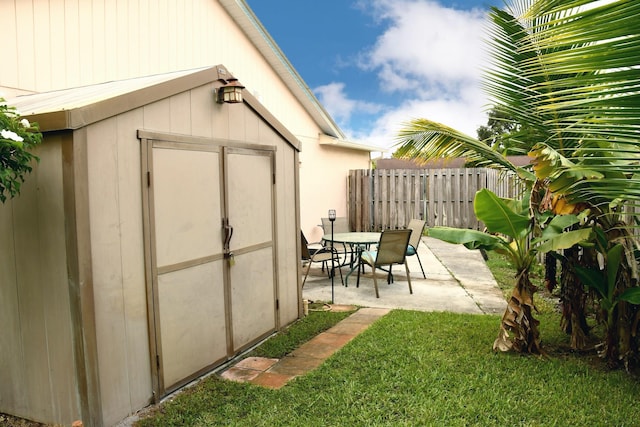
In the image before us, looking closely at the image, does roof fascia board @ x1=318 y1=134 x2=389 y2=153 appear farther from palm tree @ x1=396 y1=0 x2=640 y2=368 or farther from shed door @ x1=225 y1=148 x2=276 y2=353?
shed door @ x1=225 y1=148 x2=276 y2=353

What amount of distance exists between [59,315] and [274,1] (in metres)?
17.0

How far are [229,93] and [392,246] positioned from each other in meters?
3.61

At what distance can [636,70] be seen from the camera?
154 centimetres

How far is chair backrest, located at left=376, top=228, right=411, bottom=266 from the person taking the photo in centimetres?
682

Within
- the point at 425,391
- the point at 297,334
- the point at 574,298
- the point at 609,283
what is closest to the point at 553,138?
the point at 609,283

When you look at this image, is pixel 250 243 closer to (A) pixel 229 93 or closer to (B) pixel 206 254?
(B) pixel 206 254

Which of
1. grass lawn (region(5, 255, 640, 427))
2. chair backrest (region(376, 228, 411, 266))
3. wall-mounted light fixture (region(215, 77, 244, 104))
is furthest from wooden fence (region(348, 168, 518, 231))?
wall-mounted light fixture (region(215, 77, 244, 104))

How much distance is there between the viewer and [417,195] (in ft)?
47.3

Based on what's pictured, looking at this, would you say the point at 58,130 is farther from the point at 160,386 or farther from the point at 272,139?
the point at 272,139

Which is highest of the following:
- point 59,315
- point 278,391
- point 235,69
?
point 235,69

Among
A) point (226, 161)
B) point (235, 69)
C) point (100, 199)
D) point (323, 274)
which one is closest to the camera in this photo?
point (100, 199)

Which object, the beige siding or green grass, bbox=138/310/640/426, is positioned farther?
green grass, bbox=138/310/640/426

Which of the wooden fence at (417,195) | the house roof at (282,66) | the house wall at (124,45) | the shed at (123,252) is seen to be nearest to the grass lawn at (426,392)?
the shed at (123,252)

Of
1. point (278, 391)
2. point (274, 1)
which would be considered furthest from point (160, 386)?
point (274, 1)
